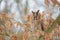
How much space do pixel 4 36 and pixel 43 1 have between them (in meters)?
0.40

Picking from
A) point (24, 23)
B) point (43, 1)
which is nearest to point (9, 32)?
point (24, 23)

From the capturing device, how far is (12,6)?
1211mm

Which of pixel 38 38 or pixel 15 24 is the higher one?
pixel 15 24

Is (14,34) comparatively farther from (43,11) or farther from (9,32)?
(43,11)

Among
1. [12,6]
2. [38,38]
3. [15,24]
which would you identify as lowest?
[38,38]

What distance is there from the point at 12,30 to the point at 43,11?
279 mm

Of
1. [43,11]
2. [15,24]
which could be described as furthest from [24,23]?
[43,11]

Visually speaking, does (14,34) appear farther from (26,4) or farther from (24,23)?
(26,4)

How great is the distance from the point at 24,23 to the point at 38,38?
0.16 metres

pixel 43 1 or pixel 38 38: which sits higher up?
pixel 43 1

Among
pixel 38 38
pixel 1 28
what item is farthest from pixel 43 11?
pixel 1 28

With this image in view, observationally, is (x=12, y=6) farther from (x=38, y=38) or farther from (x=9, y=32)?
(x=38, y=38)

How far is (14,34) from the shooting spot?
1163 millimetres

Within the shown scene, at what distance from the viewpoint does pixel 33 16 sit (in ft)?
3.83
